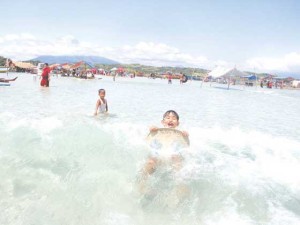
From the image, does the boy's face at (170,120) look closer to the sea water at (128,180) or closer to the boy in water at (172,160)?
the boy in water at (172,160)

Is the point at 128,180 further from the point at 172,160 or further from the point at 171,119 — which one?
the point at 171,119

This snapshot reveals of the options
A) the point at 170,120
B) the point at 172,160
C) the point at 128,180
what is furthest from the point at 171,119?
the point at 128,180

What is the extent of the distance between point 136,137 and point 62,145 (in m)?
2.08

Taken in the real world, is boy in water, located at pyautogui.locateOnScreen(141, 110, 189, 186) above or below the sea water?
above

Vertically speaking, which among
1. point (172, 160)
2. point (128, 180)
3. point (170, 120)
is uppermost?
point (170, 120)

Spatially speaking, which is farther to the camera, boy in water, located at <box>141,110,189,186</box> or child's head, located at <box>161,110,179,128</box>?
child's head, located at <box>161,110,179,128</box>

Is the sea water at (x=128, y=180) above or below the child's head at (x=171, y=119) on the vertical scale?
below

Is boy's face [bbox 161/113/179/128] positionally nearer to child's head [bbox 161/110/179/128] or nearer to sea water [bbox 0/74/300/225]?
child's head [bbox 161/110/179/128]

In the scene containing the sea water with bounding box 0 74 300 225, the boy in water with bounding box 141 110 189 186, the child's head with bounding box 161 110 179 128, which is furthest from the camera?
the child's head with bounding box 161 110 179 128

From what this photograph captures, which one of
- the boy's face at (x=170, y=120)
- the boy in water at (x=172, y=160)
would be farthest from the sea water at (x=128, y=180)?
the boy's face at (x=170, y=120)

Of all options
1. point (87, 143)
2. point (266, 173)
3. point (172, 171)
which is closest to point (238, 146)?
point (266, 173)

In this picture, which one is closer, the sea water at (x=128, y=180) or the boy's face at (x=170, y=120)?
the sea water at (x=128, y=180)

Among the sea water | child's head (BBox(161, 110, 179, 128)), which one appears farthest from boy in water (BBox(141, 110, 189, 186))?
the sea water

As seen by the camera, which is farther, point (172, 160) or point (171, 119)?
point (171, 119)
